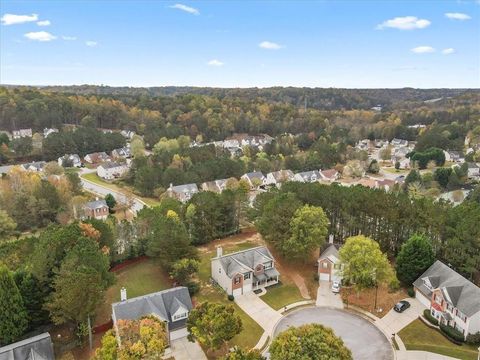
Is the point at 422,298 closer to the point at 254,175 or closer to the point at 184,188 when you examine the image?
the point at 184,188

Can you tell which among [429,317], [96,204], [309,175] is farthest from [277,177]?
[429,317]

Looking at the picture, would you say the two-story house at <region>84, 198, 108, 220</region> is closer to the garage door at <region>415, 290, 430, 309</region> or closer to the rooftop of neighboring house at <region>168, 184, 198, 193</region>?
the rooftop of neighboring house at <region>168, 184, 198, 193</region>

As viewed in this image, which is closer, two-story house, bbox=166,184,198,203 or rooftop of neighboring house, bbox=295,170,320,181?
two-story house, bbox=166,184,198,203

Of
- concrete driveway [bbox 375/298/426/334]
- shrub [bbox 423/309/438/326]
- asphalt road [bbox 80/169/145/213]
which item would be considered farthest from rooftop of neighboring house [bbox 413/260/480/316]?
asphalt road [bbox 80/169/145/213]

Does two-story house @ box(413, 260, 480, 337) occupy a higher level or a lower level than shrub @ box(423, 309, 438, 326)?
higher

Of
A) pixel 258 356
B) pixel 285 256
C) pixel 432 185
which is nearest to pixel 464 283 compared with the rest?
pixel 285 256

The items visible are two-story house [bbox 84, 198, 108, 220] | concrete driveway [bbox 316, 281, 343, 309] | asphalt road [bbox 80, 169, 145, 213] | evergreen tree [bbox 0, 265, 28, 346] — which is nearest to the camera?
evergreen tree [bbox 0, 265, 28, 346]

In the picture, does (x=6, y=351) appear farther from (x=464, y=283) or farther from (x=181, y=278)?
(x=464, y=283)
